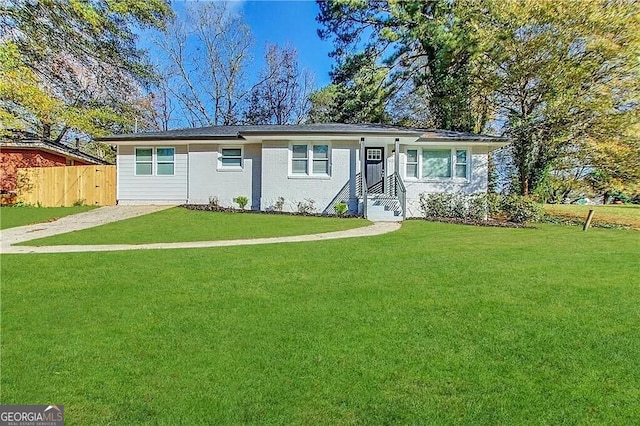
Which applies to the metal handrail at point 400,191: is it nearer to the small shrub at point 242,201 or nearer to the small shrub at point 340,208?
the small shrub at point 340,208

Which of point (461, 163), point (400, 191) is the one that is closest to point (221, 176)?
point (400, 191)

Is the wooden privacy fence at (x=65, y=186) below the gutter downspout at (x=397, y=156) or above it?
below

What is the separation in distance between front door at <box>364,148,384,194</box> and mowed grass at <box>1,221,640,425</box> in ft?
35.0

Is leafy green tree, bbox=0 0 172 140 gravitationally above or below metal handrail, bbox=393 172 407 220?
above

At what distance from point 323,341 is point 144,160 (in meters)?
16.7

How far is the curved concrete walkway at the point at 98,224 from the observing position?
28.7 ft

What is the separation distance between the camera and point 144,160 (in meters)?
18.2

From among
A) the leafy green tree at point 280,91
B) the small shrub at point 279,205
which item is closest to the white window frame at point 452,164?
the small shrub at point 279,205

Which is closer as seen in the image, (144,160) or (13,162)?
(144,160)

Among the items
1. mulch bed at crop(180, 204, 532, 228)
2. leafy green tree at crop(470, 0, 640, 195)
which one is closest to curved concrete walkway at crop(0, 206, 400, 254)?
mulch bed at crop(180, 204, 532, 228)

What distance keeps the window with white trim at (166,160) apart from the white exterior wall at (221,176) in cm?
86

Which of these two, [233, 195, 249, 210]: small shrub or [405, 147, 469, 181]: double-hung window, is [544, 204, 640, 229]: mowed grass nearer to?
[405, 147, 469, 181]: double-hung window

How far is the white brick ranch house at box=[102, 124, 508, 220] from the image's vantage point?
1688 cm

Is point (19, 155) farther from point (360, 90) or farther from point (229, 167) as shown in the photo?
point (360, 90)
